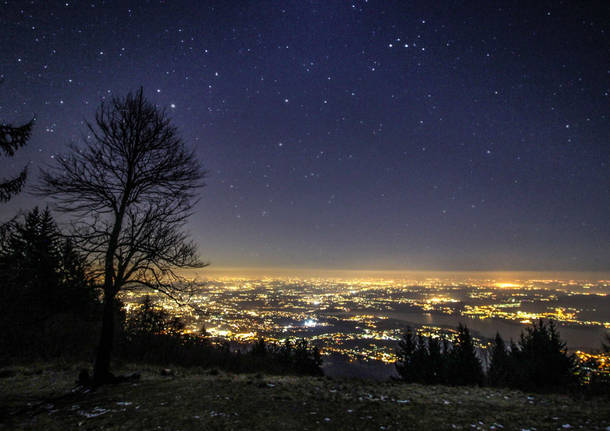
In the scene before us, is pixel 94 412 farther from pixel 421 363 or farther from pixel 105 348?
pixel 421 363

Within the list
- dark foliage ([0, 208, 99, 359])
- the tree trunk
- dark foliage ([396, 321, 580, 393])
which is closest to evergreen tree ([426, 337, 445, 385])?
dark foliage ([396, 321, 580, 393])

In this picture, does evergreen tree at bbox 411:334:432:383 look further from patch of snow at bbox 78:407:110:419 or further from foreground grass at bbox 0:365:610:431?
patch of snow at bbox 78:407:110:419

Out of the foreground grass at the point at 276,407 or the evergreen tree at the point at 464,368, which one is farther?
the evergreen tree at the point at 464,368

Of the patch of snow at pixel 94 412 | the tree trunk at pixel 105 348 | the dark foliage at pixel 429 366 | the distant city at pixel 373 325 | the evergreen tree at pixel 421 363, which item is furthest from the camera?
the distant city at pixel 373 325

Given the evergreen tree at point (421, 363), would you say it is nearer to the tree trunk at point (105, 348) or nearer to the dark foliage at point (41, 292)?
the tree trunk at point (105, 348)

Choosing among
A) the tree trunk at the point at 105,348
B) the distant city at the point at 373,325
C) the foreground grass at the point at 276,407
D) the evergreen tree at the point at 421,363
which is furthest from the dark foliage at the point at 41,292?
the evergreen tree at the point at 421,363
